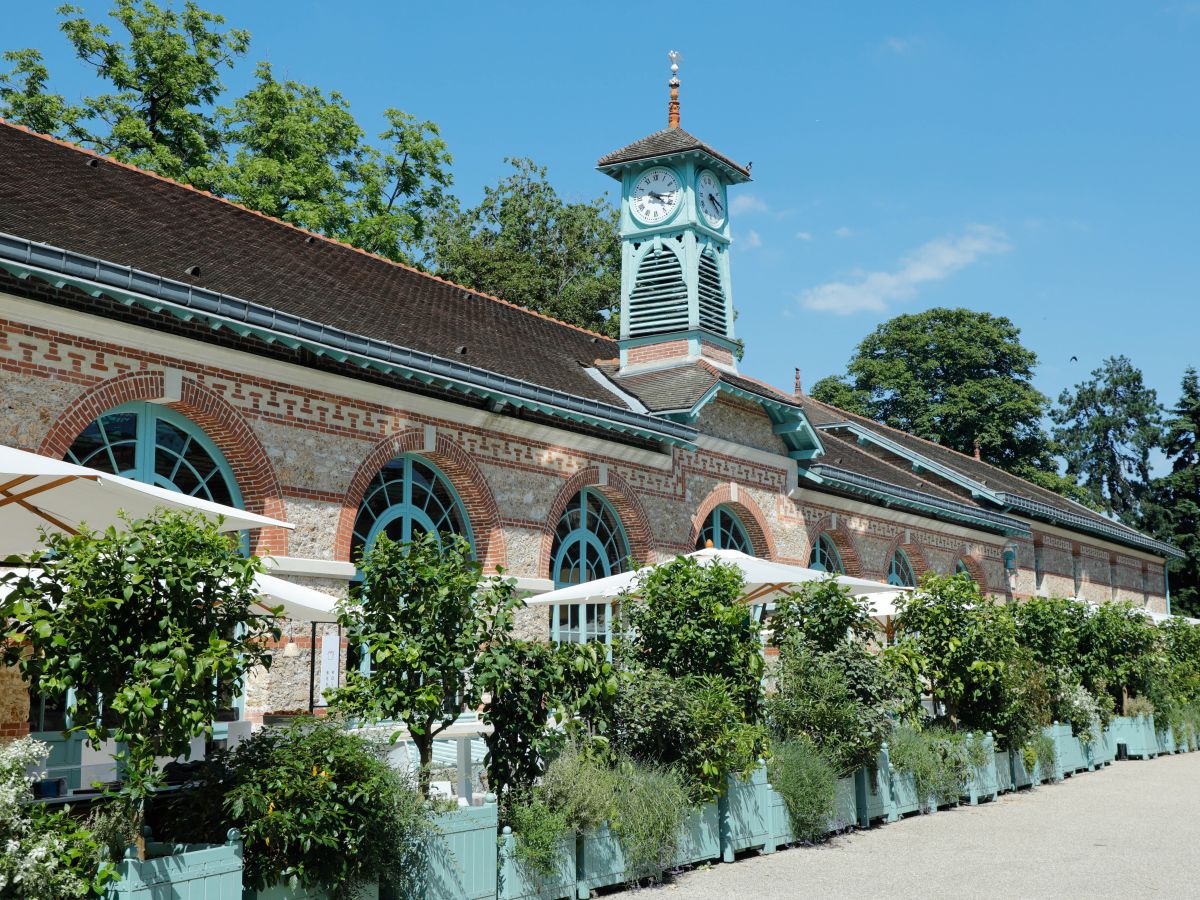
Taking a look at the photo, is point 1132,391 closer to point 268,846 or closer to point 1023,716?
point 1023,716

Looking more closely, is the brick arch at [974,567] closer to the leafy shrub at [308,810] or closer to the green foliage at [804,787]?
the green foliage at [804,787]

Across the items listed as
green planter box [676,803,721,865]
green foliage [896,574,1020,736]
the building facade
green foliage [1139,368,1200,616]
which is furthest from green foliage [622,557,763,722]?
green foliage [1139,368,1200,616]

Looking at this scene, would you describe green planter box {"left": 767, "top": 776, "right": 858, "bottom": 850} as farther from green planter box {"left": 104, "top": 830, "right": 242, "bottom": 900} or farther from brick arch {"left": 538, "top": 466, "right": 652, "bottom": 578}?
green planter box {"left": 104, "top": 830, "right": 242, "bottom": 900}

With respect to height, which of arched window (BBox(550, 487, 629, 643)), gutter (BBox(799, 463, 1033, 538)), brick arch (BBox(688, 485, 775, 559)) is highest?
gutter (BBox(799, 463, 1033, 538))

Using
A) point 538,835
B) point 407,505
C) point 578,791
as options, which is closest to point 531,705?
point 578,791

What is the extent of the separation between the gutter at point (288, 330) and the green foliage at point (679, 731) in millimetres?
4602

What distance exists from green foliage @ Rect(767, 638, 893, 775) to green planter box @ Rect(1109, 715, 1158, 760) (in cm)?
854

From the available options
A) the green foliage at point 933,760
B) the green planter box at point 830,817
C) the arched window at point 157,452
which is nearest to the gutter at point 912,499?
the green foliage at point 933,760

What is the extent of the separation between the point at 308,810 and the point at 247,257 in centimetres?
923

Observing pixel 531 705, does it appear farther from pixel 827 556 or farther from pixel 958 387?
pixel 958 387

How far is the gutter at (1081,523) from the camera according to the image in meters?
28.3

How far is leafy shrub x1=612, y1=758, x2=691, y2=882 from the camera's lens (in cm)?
870

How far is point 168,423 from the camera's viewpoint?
11.3 meters

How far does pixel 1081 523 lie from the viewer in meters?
31.6
